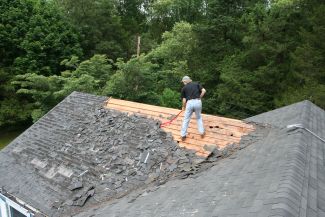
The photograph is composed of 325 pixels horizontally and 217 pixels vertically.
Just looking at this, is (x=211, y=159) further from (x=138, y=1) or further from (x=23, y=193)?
(x=138, y=1)

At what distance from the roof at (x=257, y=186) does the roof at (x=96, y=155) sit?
63cm

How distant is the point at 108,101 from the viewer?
38.0 ft

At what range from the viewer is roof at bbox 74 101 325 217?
497 centimetres

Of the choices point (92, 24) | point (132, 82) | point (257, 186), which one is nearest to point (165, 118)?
point (257, 186)

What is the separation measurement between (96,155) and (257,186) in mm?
5000

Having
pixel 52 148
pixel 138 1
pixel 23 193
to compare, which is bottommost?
pixel 23 193

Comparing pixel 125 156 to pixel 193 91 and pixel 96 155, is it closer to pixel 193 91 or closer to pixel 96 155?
pixel 96 155

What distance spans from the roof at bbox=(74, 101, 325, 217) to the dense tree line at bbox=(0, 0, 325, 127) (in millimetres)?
11929

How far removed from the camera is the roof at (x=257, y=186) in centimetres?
497

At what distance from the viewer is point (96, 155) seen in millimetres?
9398

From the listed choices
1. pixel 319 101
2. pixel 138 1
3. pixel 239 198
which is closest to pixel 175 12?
pixel 138 1

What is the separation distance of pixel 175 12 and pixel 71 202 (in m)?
36.5

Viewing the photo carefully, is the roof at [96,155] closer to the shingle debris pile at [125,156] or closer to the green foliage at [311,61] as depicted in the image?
the shingle debris pile at [125,156]

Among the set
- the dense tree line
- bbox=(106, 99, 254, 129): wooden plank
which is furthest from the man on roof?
the dense tree line
